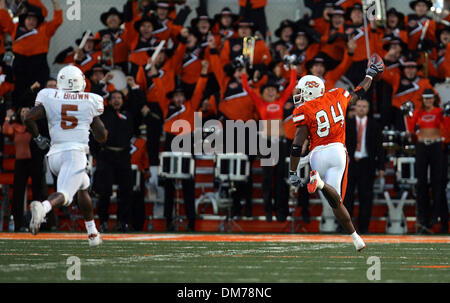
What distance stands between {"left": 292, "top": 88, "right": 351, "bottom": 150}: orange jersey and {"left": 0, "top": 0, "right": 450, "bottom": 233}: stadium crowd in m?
4.57

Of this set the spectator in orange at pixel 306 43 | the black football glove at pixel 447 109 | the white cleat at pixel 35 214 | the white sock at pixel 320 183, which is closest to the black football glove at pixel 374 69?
the white sock at pixel 320 183

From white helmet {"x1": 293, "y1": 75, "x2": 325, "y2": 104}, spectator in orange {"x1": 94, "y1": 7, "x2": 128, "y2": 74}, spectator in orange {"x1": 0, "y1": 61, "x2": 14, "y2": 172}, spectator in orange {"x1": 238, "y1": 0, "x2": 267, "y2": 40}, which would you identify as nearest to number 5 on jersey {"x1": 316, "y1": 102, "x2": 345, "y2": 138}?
white helmet {"x1": 293, "y1": 75, "x2": 325, "y2": 104}

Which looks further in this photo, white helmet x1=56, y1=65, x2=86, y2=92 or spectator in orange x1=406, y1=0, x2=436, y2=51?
spectator in orange x1=406, y1=0, x2=436, y2=51

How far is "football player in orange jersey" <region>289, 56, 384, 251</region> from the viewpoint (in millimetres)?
8906

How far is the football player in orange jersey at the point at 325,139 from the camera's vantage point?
8.91 metres

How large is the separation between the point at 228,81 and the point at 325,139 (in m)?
5.78

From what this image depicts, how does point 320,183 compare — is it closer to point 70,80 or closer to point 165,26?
point 70,80

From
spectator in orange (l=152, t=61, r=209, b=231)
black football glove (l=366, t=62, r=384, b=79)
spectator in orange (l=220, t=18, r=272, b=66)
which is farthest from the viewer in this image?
spectator in orange (l=220, t=18, r=272, b=66)

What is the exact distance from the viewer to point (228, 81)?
1465cm

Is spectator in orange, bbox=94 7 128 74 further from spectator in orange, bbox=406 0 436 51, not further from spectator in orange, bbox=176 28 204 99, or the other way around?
spectator in orange, bbox=406 0 436 51

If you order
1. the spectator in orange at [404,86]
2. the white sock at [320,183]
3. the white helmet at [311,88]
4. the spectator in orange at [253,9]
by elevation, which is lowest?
the white sock at [320,183]

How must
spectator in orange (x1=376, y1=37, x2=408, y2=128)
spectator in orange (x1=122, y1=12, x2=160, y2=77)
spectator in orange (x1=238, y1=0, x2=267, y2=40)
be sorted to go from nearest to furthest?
1. spectator in orange (x1=376, y1=37, x2=408, y2=128)
2. spectator in orange (x1=122, y1=12, x2=160, y2=77)
3. spectator in orange (x1=238, y1=0, x2=267, y2=40)

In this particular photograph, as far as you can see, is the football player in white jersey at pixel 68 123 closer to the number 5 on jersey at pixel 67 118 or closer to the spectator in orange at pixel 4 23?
the number 5 on jersey at pixel 67 118
